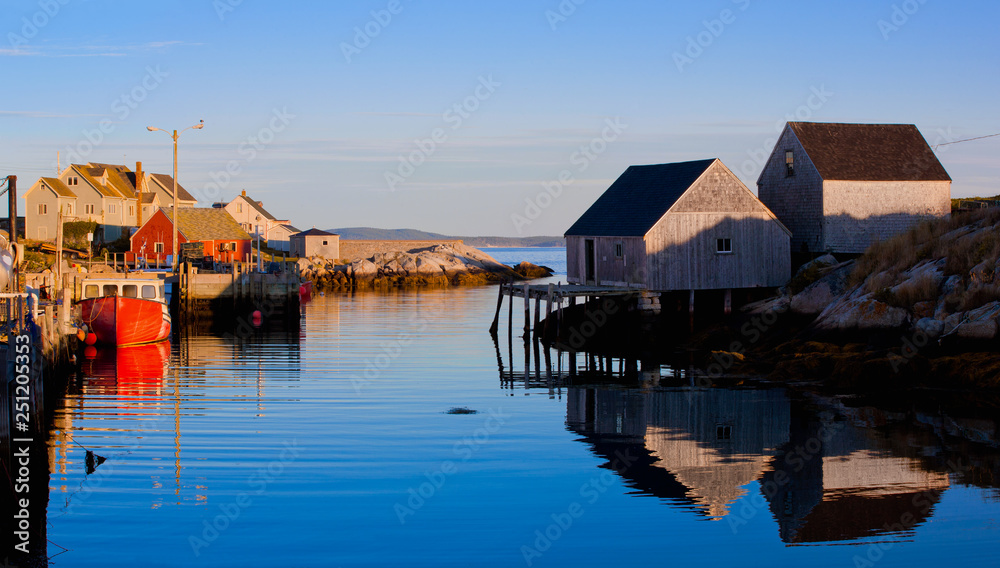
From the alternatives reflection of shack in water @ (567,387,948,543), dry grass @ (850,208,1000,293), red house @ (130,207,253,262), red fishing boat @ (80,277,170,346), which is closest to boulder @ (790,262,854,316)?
dry grass @ (850,208,1000,293)

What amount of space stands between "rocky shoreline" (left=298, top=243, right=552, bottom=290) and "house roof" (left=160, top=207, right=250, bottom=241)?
36.0 ft

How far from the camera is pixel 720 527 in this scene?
14398 mm

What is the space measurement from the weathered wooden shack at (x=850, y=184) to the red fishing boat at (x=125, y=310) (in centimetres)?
2877

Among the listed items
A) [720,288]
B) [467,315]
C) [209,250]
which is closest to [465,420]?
[720,288]

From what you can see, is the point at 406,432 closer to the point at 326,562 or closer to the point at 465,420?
the point at 465,420

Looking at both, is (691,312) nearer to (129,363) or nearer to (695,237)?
(695,237)

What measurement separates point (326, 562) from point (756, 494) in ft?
24.8

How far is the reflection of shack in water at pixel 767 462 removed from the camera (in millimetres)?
14945

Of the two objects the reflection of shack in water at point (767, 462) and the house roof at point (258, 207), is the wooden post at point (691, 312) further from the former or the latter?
the house roof at point (258, 207)

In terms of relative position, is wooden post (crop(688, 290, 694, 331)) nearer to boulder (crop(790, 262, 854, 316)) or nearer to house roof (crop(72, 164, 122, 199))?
boulder (crop(790, 262, 854, 316))

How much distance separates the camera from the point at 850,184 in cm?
4247

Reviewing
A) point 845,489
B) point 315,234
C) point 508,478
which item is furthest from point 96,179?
point 845,489

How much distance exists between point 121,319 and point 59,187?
180 feet

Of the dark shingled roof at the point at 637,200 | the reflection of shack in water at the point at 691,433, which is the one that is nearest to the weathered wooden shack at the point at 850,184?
the dark shingled roof at the point at 637,200
